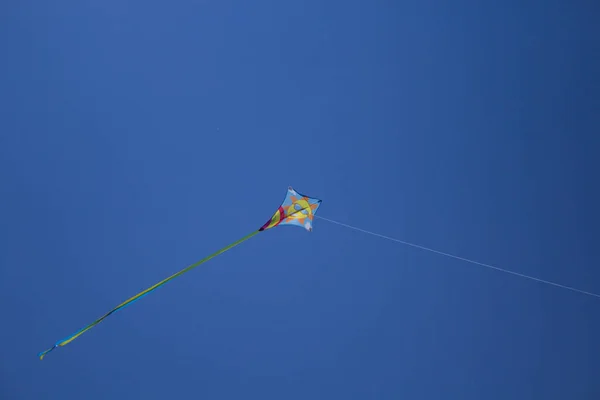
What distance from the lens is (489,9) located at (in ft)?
4.91

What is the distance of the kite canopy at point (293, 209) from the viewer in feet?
4.58

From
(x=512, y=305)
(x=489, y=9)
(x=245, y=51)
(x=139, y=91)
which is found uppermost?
(x=489, y=9)

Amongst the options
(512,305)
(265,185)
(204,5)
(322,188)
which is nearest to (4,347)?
(265,185)

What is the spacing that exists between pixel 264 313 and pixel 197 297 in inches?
Result: 9.4

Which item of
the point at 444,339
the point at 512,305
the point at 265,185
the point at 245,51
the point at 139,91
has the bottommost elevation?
the point at 444,339

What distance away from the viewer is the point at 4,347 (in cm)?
161

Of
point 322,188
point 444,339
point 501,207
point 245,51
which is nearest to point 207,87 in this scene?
point 245,51

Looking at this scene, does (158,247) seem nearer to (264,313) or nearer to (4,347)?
(264,313)

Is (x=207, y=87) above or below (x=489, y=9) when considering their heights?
below

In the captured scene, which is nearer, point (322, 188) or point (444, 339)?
point (322, 188)

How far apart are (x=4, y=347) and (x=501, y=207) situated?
1805 millimetres

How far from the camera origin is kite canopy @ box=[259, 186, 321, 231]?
1.40 meters

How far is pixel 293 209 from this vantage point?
1414 millimetres

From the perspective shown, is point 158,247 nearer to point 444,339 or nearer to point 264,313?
point 264,313
